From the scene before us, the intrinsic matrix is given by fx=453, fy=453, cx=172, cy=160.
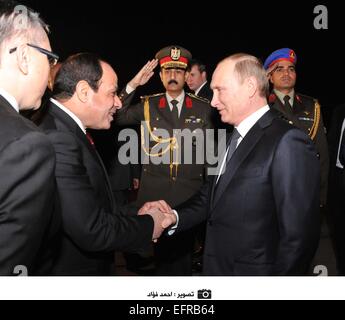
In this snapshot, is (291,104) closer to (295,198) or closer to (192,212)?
(192,212)

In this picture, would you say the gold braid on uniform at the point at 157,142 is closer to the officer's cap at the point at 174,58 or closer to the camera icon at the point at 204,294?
the officer's cap at the point at 174,58

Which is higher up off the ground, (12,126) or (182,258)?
(12,126)

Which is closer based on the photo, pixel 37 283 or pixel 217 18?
pixel 37 283

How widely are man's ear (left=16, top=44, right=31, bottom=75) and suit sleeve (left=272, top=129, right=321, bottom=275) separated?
1.06 meters

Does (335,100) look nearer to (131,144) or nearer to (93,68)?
(131,144)

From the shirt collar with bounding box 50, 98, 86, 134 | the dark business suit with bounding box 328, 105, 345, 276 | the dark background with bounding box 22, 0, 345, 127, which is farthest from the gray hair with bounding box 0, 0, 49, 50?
the dark background with bounding box 22, 0, 345, 127

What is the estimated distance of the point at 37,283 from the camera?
1.65 metres

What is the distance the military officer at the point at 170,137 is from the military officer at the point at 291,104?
0.68m

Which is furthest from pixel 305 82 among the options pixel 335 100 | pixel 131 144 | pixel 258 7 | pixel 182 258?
pixel 182 258

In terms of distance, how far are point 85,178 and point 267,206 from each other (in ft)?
2.58

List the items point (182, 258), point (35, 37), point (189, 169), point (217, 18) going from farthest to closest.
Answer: point (217, 18) → point (189, 169) → point (182, 258) → point (35, 37)

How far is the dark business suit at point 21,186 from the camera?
123 cm

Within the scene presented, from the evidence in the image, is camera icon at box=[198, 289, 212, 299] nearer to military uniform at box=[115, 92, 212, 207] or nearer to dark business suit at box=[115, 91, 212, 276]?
dark business suit at box=[115, 91, 212, 276]

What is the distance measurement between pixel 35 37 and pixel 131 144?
2981 millimetres
